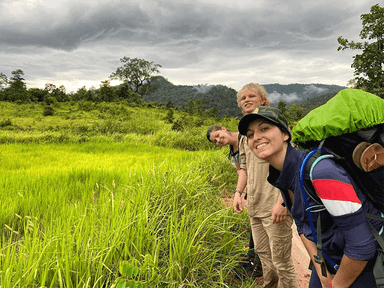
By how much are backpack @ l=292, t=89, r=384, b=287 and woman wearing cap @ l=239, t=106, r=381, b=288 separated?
0.13 ft

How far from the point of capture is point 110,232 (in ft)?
5.95

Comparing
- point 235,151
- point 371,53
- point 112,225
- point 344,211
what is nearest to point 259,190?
point 235,151

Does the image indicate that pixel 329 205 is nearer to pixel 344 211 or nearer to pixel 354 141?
pixel 344 211

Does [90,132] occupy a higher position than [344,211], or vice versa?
[344,211]

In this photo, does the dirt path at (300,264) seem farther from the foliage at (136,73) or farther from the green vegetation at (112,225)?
the foliage at (136,73)

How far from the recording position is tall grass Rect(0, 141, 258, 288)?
59.4 inches

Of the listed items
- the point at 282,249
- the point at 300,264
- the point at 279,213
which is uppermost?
the point at 279,213

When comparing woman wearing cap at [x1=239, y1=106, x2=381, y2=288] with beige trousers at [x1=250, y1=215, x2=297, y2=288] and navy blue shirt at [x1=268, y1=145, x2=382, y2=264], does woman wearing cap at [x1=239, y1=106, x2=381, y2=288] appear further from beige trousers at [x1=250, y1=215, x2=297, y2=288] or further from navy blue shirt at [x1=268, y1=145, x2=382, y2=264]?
beige trousers at [x1=250, y1=215, x2=297, y2=288]

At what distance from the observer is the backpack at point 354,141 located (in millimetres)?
894

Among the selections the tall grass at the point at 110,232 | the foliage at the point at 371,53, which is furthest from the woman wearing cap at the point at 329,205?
the foliage at the point at 371,53

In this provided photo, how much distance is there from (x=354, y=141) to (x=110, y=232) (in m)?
1.80

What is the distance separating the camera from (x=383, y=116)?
91 centimetres

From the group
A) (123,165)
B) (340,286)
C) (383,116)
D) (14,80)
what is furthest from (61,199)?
(14,80)

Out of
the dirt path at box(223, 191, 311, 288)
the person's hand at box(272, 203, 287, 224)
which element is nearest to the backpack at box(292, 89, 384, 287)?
the person's hand at box(272, 203, 287, 224)
